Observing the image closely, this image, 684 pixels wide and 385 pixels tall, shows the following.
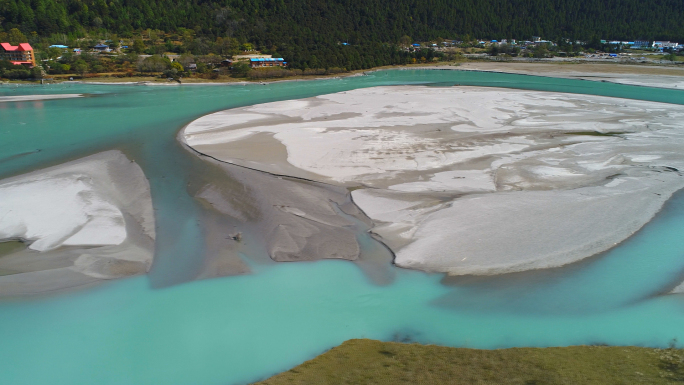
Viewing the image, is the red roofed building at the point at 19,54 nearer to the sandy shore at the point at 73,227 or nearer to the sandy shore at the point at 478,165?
the sandy shore at the point at 478,165

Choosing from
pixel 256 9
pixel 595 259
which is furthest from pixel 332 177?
pixel 256 9

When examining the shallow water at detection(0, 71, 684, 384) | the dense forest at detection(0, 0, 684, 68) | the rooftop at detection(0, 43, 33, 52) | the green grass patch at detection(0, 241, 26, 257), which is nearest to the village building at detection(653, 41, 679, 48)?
the dense forest at detection(0, 0, 684, 68)

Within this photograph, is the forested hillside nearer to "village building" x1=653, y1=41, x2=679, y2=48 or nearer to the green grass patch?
"village building" x1=653, y1=41, x2=679, y2=48

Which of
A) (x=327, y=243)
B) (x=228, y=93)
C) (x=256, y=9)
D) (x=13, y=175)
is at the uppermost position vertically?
(x=256, y=9)

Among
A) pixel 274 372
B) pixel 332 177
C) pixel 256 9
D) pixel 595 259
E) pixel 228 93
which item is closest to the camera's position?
pixel 274 372

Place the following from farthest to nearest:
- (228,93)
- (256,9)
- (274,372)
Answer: (256,9) → (228,93) → (274,372)

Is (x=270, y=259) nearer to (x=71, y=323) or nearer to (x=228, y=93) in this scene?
(x=71, y=323)

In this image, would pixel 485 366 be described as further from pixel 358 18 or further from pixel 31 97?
pixel 358 18
